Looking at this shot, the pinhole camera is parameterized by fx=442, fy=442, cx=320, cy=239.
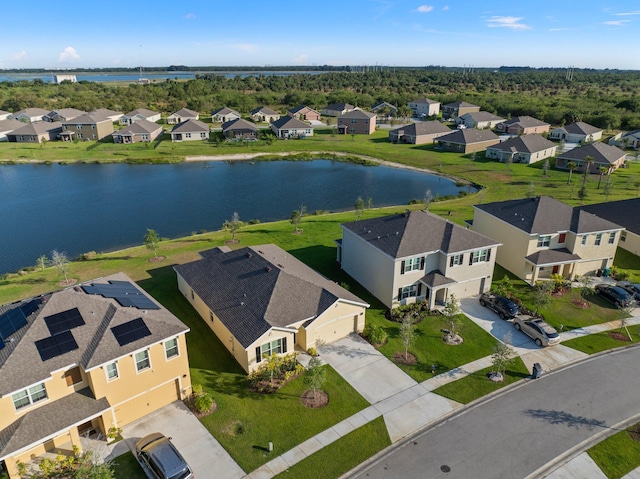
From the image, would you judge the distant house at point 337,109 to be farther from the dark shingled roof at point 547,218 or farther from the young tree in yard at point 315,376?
the young tree in yard at point 315,376

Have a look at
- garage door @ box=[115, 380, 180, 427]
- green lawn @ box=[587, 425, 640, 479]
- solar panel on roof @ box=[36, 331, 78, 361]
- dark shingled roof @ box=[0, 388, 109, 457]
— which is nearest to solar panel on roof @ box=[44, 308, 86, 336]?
solar panel on roof @ box=[36, 331, 78, 361]

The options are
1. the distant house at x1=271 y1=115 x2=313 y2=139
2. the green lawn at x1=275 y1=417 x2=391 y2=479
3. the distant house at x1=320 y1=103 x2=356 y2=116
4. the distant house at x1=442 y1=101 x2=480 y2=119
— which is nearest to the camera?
the green lawn at x1=275 y1=417 x2=391 y2=479

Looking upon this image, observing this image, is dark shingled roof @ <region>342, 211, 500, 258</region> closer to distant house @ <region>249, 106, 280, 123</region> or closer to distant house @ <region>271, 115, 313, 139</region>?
distant house @ <region>271, 115, 313, 139</region>

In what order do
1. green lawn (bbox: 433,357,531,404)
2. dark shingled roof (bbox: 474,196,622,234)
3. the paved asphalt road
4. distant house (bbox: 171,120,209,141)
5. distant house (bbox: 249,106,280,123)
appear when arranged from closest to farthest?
1. the paved asphalt road
2. green lawn (bbox: 433,357,531,404)
3. dark shingled roof (bbox: 474,196,622,234)
4. distant house (bbox: 171,120,209,141)
5. distant house (bbox: 249,106,280,123)

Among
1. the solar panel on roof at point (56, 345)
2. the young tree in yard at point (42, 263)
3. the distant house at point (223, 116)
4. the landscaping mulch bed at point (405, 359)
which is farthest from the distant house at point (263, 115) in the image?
the solar panel on roof at point (56, 345)

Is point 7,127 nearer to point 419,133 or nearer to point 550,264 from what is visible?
point 419,133

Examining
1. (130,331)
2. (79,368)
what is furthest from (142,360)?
(79,368)
